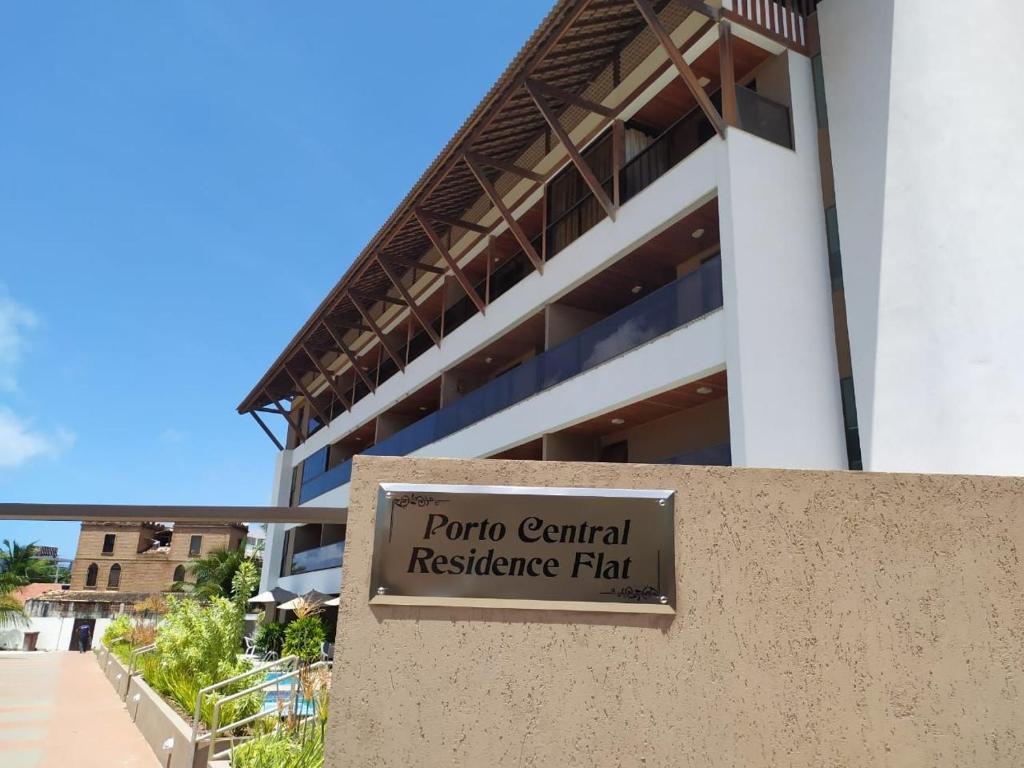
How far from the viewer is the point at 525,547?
161 inches

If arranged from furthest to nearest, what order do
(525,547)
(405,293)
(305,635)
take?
(305,635), (405,293), (525,547)

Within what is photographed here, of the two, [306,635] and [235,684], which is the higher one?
[306,635]

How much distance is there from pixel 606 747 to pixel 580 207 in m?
14.1

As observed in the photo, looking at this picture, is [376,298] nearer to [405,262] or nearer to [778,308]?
[405,262]

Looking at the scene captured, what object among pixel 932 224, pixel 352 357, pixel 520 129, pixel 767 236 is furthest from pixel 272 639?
pixel 932 224

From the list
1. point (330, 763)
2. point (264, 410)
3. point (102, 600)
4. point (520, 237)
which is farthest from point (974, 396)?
point (102, 600)

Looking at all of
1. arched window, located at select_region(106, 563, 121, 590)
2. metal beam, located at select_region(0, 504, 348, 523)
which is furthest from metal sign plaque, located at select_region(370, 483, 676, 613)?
arched window, located at select_region(106, 563, 121, 590)

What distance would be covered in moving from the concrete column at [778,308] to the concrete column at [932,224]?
48 centimetres

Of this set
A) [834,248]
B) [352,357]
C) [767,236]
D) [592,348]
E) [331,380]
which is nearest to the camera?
[767,236]

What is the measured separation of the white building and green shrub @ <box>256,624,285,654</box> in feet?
47.9

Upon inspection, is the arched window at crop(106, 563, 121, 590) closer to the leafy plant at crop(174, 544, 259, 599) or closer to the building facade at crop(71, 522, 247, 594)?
the building facade at crop(71, 522, 247, 594)

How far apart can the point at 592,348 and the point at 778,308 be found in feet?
12.0

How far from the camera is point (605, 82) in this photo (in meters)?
16.7

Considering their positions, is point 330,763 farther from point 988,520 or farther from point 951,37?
point 951,37
